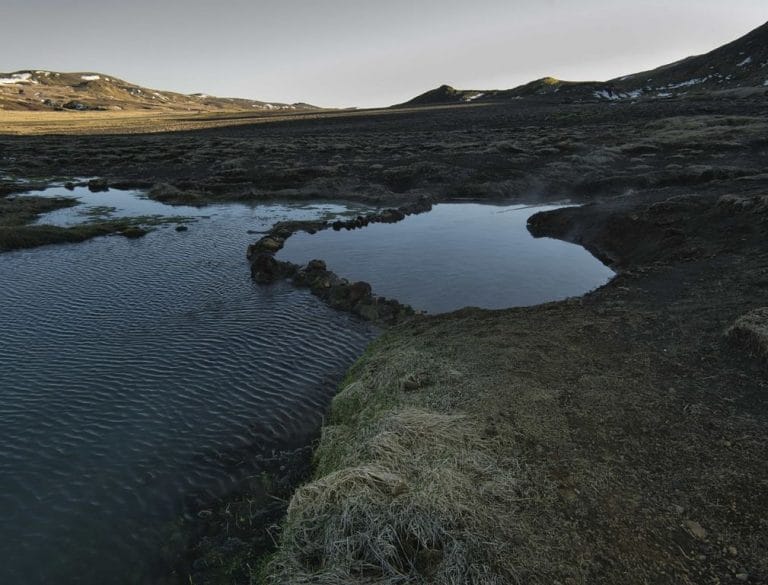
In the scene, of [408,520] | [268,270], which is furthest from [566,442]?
[268,270]

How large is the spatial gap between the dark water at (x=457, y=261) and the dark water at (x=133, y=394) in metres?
5.23

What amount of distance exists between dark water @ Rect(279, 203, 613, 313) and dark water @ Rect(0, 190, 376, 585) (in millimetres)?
5230

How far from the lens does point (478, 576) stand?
757cm

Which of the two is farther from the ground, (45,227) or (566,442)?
(566,442)

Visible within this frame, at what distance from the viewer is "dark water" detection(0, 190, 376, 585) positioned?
10.8m

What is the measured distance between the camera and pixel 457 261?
30828 millimetres

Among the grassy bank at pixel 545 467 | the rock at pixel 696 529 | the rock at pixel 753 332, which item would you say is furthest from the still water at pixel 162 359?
the rock at pixel 753 332

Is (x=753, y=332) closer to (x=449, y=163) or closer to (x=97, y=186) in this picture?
(x=449, y=163)

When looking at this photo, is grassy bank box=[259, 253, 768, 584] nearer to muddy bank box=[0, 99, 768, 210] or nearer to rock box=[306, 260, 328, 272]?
rock box=[306, 260, 328, 272]

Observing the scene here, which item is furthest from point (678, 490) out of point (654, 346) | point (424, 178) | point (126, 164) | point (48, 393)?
point (126, 164)

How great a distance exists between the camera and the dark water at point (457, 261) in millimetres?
25312

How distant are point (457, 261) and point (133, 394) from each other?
2077 cm

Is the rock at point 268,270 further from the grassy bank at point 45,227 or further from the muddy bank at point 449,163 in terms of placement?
the muddy bank at point 449,163

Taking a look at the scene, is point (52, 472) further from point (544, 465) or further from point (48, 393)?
point (544, 465)
